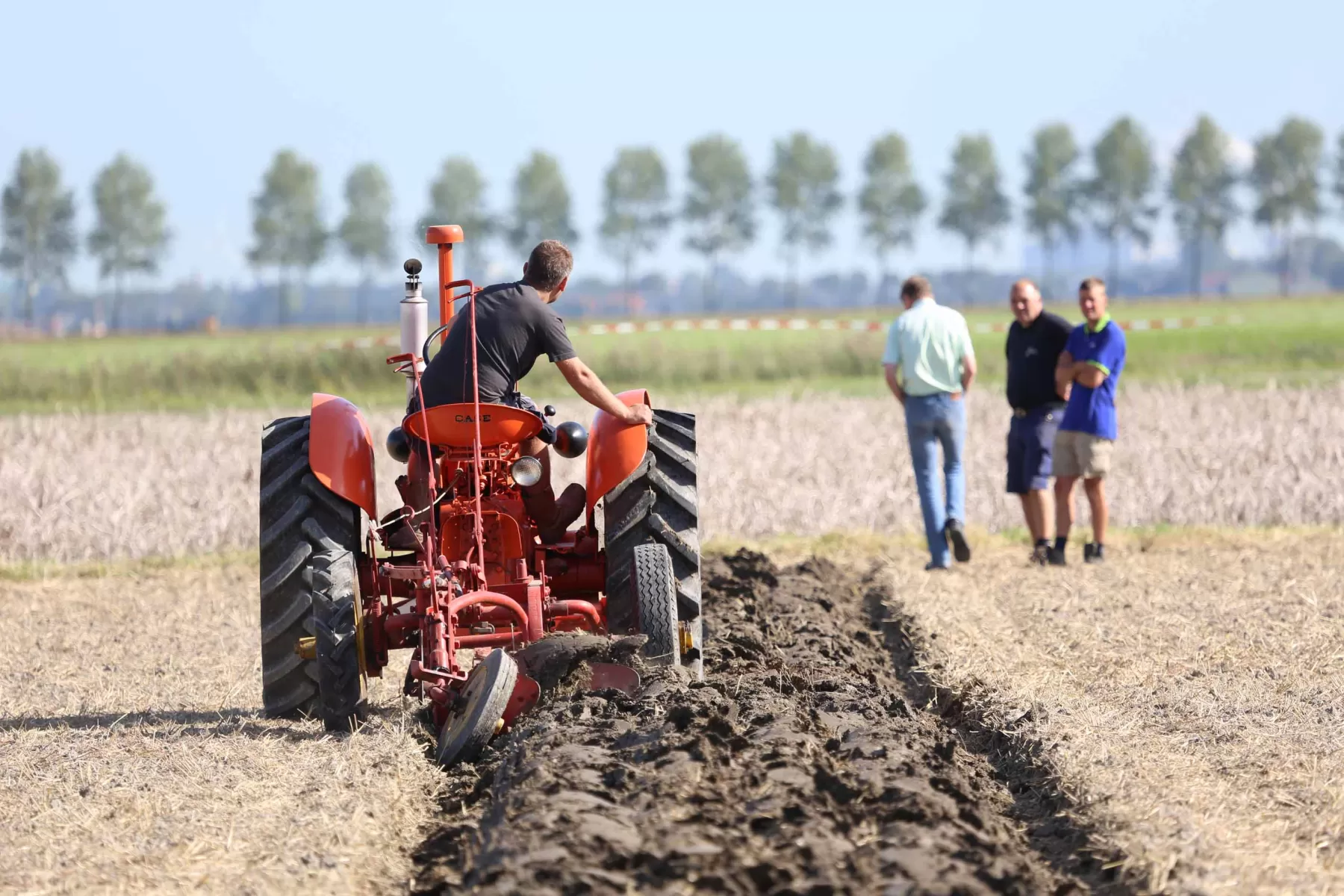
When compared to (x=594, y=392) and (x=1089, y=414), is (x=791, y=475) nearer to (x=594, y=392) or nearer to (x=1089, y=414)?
(x=1089, y=414)

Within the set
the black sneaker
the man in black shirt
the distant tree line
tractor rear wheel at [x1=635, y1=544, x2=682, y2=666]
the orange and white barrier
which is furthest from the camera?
the distant tree line

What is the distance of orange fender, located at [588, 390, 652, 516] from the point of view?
6.77 metres

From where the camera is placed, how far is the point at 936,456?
10977 mm

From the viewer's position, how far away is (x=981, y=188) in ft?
328

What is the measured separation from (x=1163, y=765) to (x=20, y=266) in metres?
101

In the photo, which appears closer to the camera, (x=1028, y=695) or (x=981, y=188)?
(x=1028, y=695)

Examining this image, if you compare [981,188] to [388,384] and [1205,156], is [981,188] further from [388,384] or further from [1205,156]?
[388,384]

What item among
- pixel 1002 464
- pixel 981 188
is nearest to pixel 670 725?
pixel 1002 464

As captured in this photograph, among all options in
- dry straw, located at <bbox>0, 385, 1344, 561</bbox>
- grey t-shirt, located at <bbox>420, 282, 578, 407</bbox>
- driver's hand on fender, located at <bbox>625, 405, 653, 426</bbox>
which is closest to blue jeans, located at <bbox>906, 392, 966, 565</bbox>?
dry straw, located at <bbox>0, 385, 1344, 561</bbox>

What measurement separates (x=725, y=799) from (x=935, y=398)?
644 cm

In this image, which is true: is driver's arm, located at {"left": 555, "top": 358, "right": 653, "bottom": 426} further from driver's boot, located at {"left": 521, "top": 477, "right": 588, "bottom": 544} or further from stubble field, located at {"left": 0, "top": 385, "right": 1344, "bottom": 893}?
→ stubble field, located at {"left": 0, "top": 385, "right": 1344, "bottom": 893}

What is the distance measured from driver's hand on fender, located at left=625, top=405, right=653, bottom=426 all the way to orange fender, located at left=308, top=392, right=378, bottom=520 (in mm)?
1007

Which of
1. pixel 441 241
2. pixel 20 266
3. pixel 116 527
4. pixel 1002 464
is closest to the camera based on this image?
pixel 441 241

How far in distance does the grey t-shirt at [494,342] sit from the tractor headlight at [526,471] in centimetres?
27
